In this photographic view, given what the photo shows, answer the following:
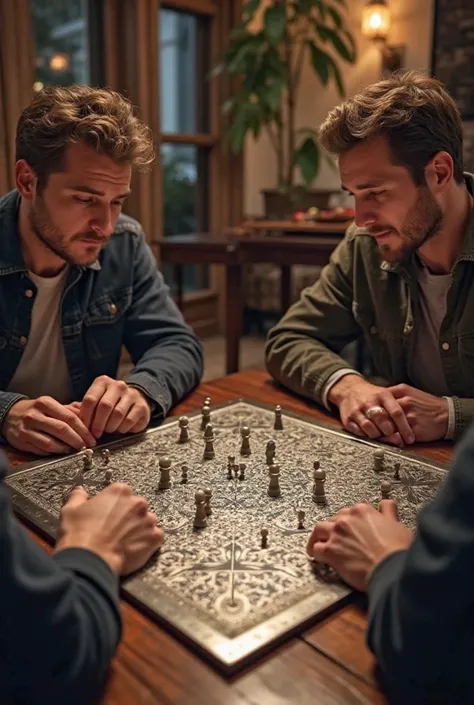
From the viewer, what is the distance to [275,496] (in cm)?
105

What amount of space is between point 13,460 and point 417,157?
986 millimetres

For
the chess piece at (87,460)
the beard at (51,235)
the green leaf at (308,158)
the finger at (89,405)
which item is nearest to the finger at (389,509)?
the chess piece at (87,460)

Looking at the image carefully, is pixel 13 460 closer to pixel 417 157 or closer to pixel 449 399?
pixel 449 399

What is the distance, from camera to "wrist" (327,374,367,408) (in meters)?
1.44

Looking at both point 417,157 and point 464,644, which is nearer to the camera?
point 464,644

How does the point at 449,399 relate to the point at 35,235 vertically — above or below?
below

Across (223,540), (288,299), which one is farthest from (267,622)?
(288,299)

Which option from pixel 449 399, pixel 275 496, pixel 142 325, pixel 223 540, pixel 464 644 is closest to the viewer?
pixel 464 644

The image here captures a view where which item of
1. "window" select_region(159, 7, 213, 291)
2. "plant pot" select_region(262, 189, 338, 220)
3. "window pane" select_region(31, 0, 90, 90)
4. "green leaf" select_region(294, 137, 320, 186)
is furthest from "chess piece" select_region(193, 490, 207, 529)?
"window" select_region(159, 7, 213, 291)

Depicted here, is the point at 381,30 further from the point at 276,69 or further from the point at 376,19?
the point at 276,69

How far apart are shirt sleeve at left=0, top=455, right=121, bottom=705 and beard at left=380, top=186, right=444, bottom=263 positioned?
3.54 feet

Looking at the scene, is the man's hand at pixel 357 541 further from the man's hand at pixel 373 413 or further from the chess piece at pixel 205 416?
the chess piece at pixel 205 416

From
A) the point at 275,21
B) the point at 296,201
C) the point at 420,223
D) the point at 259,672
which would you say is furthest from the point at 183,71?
the point at 259,672

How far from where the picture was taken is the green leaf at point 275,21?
3.92 metres
